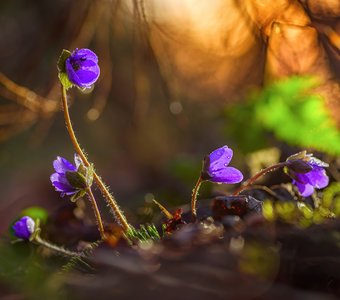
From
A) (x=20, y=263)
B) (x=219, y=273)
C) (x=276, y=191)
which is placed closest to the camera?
(x=219, y=273)

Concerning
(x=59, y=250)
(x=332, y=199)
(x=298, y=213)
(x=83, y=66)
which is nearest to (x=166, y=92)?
(x=332, y=199)

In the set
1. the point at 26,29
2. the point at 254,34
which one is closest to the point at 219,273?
the point at 254,34

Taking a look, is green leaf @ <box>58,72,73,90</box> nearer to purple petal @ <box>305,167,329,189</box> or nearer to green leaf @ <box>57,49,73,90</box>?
green leaf @ <box>57,49,73,90</box>

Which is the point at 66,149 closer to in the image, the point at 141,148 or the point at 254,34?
the point at 141,148

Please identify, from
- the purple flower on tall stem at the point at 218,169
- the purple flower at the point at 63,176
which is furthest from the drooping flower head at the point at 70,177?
the purple flower on tall stem at the point at 218,169

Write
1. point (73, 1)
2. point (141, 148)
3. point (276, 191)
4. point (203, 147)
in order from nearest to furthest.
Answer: point (276, 191) → point (73, 1) → point (203, 147) → point (141, 148)

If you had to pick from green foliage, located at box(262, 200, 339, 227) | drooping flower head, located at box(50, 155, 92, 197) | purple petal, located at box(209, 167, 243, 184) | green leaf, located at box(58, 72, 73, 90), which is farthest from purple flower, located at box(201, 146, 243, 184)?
green leaf, located at box(58, 72, 73, 90)
